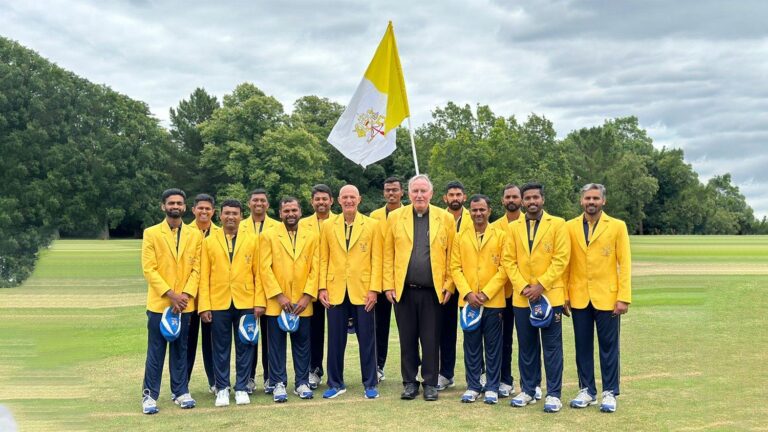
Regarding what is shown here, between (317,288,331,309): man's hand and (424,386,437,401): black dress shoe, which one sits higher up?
(317,288,331,309): man's hand

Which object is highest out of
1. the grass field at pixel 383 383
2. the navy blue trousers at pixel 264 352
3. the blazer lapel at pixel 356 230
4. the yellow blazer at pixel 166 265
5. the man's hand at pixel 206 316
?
the blazer lapel at pixel 356 230

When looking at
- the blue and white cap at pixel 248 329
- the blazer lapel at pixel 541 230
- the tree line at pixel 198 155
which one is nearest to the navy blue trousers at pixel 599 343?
the blazer lapel at pixel 541 230

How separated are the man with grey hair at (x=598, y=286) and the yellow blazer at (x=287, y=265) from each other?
270 cm

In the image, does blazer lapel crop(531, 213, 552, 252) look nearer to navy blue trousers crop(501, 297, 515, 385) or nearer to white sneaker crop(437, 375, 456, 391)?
navy blue trousers crop(501, 297, 515, 385)

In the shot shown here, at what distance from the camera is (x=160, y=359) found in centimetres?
700

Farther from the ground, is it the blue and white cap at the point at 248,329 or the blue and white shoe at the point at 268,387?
the blue and white cap at the point at 248,329

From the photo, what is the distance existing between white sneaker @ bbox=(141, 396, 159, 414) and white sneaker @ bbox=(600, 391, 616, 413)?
4.41 meters

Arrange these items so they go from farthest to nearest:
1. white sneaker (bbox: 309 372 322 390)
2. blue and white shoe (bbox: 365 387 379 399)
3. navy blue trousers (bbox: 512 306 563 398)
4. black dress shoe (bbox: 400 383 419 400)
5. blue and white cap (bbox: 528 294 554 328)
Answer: white sneaker (bbox: 309 372 322 390)
blue and white shoe (bbox: 365 387 379 399)
black dress shoe (bbox: 400 383 419 400)
navy blue trousers (bbox: 512 306 563 398)
blue and white cap (bbox: 528 294 554 328)

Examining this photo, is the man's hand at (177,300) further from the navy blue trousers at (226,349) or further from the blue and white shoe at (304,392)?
the blue and white shoe at (304,392)

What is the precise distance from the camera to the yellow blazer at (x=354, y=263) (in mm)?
7457

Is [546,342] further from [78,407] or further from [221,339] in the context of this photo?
[78,407]

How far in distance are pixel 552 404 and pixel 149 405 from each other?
13.1 ft

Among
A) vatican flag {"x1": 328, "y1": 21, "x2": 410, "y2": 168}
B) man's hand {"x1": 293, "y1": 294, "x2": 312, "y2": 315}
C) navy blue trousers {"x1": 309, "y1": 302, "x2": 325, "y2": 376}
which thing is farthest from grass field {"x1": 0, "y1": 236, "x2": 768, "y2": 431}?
vatican flag {"x1": 328, "y1": 21, "x2": 410, "y2": 168}

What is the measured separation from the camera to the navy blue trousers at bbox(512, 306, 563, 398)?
681 cm
